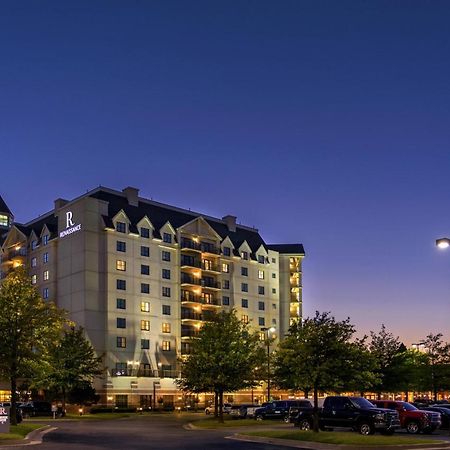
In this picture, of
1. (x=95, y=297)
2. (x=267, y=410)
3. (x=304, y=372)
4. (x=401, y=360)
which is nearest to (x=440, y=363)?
(x=401, y=360)

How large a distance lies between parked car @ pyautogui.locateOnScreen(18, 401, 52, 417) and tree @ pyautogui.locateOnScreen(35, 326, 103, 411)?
195cm

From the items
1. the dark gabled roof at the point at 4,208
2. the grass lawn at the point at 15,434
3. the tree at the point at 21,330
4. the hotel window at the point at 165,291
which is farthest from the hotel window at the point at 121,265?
the grass lawn at the point at 15,434

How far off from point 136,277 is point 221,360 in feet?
156

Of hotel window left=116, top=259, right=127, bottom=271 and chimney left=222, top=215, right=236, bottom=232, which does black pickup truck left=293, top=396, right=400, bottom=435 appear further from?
chimney left=222, top=215, right=236, bottom=232

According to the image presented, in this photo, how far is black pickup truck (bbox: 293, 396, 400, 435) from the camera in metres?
37.1

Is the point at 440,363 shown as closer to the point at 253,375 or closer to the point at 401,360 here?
the point at 401,360

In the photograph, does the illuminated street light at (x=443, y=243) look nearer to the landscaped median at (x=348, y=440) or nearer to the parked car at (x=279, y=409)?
the landscaped median at (x=348, y=440)

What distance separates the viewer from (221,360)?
2158 inches

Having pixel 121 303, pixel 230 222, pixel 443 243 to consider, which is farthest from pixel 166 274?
pixel 443 243

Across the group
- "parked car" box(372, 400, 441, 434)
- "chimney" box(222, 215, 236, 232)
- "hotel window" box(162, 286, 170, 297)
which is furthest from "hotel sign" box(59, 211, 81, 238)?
"parked car" box(372, 400, 441, 434)

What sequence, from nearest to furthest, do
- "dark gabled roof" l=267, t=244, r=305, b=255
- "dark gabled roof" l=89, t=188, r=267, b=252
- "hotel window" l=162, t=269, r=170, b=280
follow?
"dark gabled roof" l=89, t=188, r=267, b=252
"hotel window" l=162, t=269, r=170, b=280
"dark gabled roof" l=267, t=244, r=305, b=255

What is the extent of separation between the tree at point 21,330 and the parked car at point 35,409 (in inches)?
1205

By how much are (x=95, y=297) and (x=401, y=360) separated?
43621 mm

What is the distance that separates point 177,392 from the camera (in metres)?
103
